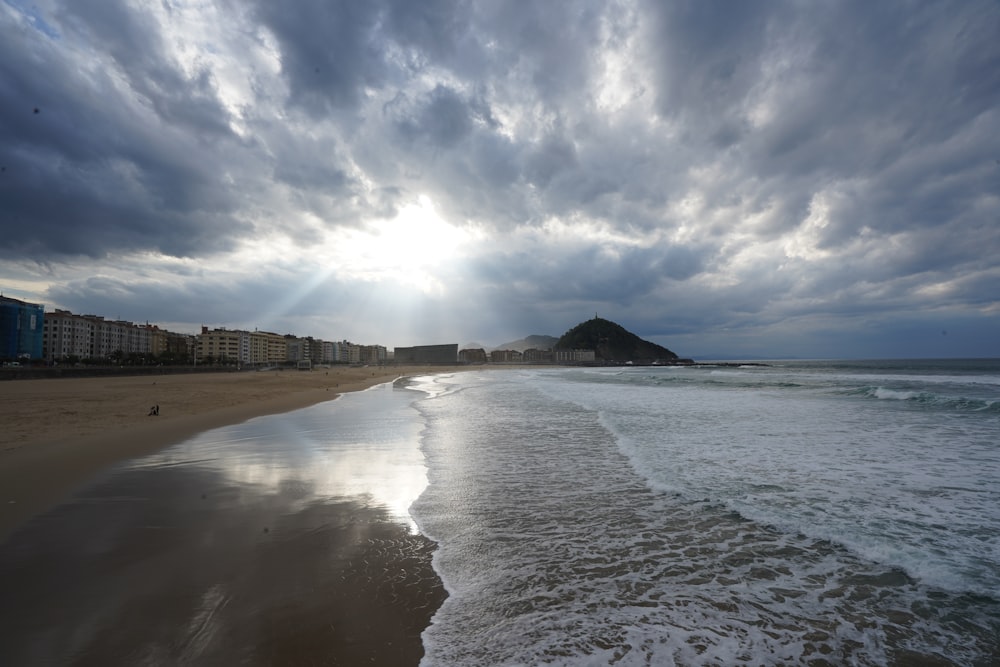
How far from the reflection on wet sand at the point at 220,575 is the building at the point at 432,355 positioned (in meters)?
168

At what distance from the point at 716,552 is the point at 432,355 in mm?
177312

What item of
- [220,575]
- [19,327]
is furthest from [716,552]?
[19,327]

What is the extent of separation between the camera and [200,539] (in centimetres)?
473

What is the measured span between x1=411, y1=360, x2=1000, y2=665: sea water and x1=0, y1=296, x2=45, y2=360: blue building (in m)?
114

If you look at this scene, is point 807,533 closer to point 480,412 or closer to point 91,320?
point 480,412

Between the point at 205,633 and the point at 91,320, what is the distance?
144801 millimetres

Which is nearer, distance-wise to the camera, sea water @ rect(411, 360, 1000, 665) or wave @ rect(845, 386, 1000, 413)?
sea water @ rect(411, 360, 1000, 665)

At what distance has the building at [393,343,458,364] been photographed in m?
177

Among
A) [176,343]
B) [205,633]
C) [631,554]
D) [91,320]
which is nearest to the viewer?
[205,633]

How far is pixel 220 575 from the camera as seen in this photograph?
3891 mm

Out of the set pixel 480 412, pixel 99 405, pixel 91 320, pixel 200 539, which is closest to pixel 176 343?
pixel 91 320

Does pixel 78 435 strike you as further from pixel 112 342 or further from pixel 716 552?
pixel 112 342

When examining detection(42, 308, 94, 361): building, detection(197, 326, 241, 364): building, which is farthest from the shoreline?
detection(197, 326, 241, 364): building

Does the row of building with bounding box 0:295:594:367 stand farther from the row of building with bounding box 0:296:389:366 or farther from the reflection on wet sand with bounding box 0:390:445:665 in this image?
the reflection on wet sand with bounding box 0:390:445:665
